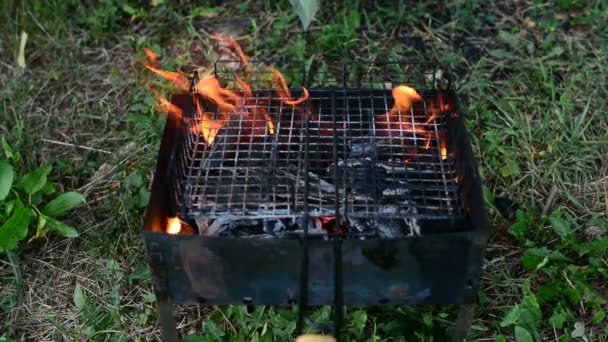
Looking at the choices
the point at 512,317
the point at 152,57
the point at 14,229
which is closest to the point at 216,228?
the point at 14,229

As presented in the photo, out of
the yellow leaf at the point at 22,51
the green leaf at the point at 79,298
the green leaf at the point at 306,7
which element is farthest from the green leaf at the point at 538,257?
the yellow leaf at the point at 22,51

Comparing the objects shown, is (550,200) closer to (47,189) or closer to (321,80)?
(321,80)

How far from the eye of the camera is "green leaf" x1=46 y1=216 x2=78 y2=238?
2709 mm

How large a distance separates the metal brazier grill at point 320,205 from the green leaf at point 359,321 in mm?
346

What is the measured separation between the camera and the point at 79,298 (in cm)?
257

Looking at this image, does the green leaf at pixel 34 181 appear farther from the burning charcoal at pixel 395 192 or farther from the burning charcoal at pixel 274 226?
the burning charcoal at pixel 395 192

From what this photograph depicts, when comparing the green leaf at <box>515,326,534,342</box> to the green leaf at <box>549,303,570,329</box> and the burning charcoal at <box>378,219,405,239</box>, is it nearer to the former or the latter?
the green leaf at <box>549,303,570,329</box>

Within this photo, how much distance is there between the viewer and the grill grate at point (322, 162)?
215cm

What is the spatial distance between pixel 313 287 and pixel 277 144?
0.59 m

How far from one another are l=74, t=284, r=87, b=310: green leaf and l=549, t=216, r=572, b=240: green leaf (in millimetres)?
1877

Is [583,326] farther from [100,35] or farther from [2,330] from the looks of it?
[100,35]

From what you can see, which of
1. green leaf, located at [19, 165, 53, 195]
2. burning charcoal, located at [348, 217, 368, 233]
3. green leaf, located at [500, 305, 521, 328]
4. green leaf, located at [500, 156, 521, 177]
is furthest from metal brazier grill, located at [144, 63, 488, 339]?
green leaf, located at [19, 165, 53, 195]

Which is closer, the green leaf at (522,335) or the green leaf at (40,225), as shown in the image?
the green leaf at (522,335)

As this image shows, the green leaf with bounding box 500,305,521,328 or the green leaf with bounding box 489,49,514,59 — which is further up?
the green leaf with bounding box 489,49,514,59
